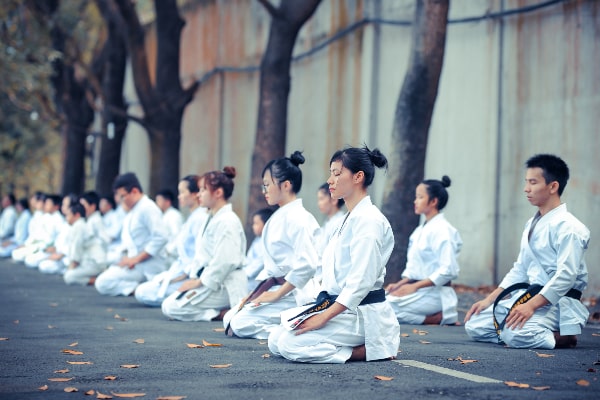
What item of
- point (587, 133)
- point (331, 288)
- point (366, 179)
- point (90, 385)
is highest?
point (587, 133)

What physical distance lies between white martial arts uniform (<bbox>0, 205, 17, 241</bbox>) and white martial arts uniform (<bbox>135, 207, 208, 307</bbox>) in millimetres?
→ 13325

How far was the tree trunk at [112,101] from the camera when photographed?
71.4 feet

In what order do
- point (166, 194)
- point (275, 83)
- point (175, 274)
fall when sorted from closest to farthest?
point (175, 274), point (275, 83), point (166, 194)

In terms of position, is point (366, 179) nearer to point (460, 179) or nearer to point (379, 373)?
point (379, 373)

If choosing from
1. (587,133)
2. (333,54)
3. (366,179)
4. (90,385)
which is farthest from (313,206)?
(90,385)

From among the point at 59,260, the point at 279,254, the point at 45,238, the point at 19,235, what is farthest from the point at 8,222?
the point at 279,254

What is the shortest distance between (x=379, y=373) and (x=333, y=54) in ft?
39.2

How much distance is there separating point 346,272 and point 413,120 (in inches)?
200

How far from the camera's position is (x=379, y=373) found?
20.8 feet

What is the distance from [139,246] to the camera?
1326 centimetres

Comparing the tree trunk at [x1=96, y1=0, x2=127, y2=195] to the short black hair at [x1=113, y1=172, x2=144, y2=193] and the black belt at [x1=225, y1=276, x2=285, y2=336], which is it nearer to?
the short black hair at [x1=113, y1=172, x2=144, y2=193]

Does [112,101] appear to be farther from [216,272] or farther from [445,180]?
[445,180]

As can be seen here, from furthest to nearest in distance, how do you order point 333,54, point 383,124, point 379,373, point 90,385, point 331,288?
point 333,54
point 383,124
point 331,288
point 379,373
point 90,385

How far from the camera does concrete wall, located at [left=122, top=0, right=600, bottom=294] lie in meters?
12.7
